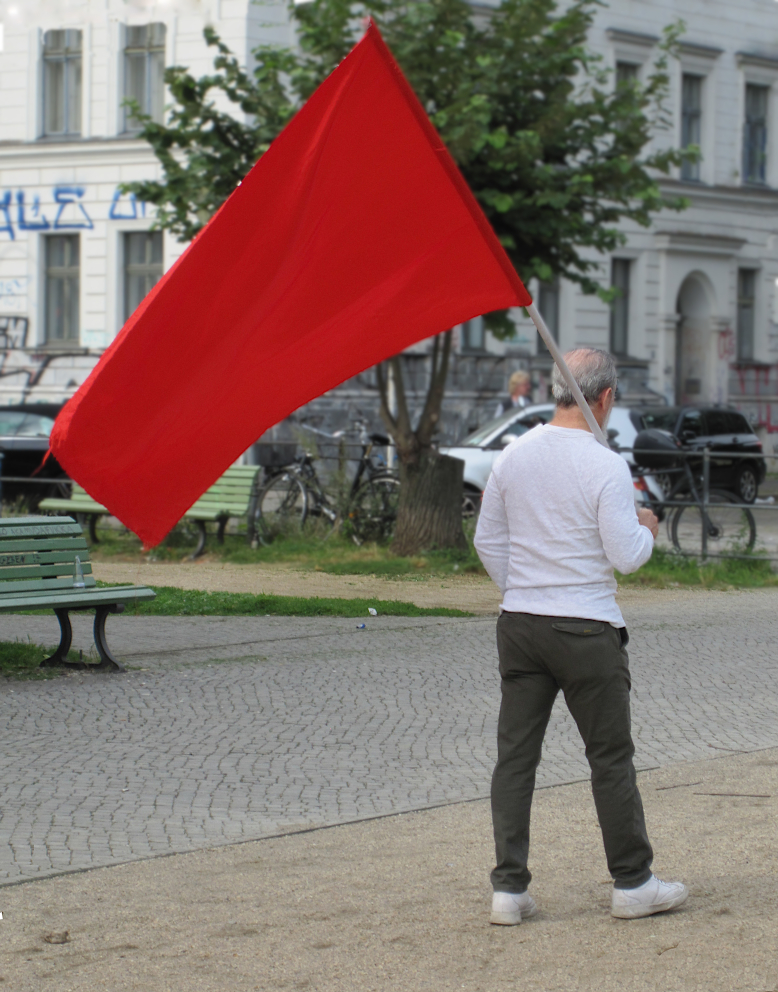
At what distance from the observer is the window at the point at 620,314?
34.1m

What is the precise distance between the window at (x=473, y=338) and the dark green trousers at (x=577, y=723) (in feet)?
86.1

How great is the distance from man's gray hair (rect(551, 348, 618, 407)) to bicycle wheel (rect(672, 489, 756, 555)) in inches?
401

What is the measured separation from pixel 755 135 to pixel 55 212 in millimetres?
17763

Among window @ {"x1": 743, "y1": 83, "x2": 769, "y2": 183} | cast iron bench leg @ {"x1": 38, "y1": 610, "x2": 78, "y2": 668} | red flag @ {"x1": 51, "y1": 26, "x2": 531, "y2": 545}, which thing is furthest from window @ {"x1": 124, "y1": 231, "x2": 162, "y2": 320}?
red flag @ {"x1": 51, "y1": 26, "x2": 531, "y2": 545}

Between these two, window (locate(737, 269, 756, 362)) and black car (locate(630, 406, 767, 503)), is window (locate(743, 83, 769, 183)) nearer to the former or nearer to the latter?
window (locate(737, 269, 756, 362))

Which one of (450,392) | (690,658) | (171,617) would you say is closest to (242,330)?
(690,658)

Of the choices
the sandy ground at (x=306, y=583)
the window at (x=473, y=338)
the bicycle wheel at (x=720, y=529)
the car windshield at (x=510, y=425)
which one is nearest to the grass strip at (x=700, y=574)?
the bicycle wheel at (x=720, y=529)

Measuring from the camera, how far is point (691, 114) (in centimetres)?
3547

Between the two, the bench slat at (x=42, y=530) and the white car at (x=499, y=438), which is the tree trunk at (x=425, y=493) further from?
the bench slat at (x=42, y=530)

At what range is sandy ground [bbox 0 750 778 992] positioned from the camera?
4.07 m

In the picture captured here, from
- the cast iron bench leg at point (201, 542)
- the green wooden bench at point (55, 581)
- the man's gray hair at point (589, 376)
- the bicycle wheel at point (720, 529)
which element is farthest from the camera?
the cast iron bench leg at point (201, 542)

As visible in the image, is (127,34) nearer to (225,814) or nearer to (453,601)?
(453,601)

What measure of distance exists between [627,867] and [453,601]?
25.2ft

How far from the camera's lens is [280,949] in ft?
14.1
